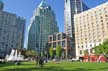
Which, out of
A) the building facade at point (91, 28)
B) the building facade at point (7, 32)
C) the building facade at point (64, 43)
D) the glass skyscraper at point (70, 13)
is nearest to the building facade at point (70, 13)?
the glass skyscraper at point (70, 13)

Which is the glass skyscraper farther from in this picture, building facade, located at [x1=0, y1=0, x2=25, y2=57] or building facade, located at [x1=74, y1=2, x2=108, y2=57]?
building facade, located at [x1=0, y1=0, x2=25, y2=57]

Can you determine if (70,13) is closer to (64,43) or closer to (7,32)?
(64,43)

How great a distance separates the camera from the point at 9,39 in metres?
173

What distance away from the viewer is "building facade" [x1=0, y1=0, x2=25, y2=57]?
166 m

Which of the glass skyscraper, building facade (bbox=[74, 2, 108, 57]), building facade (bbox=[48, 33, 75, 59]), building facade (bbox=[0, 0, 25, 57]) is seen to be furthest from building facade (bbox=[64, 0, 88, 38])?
building facade (bbox=[0, 0, 25, 57])

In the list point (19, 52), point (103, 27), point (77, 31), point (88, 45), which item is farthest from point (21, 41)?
point (103, 27)

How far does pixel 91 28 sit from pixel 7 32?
301 feet

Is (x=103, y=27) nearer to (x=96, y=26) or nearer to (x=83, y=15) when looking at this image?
(x=96, y=26)

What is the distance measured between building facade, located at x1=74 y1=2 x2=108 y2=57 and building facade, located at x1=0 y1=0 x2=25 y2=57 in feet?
246

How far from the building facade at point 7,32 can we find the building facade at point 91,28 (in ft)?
246

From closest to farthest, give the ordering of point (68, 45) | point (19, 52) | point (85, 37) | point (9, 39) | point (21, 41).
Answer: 1. point (85, 37)
2. point (19, 52)
3. point (68, 45)
4. point (9, 39)
5. point (21, 41)

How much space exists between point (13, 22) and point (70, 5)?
6981 centimetres

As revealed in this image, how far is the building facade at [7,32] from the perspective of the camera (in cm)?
16612

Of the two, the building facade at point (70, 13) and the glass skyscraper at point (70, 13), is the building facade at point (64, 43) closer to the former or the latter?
the glass skyscraper at point (70, 13)
